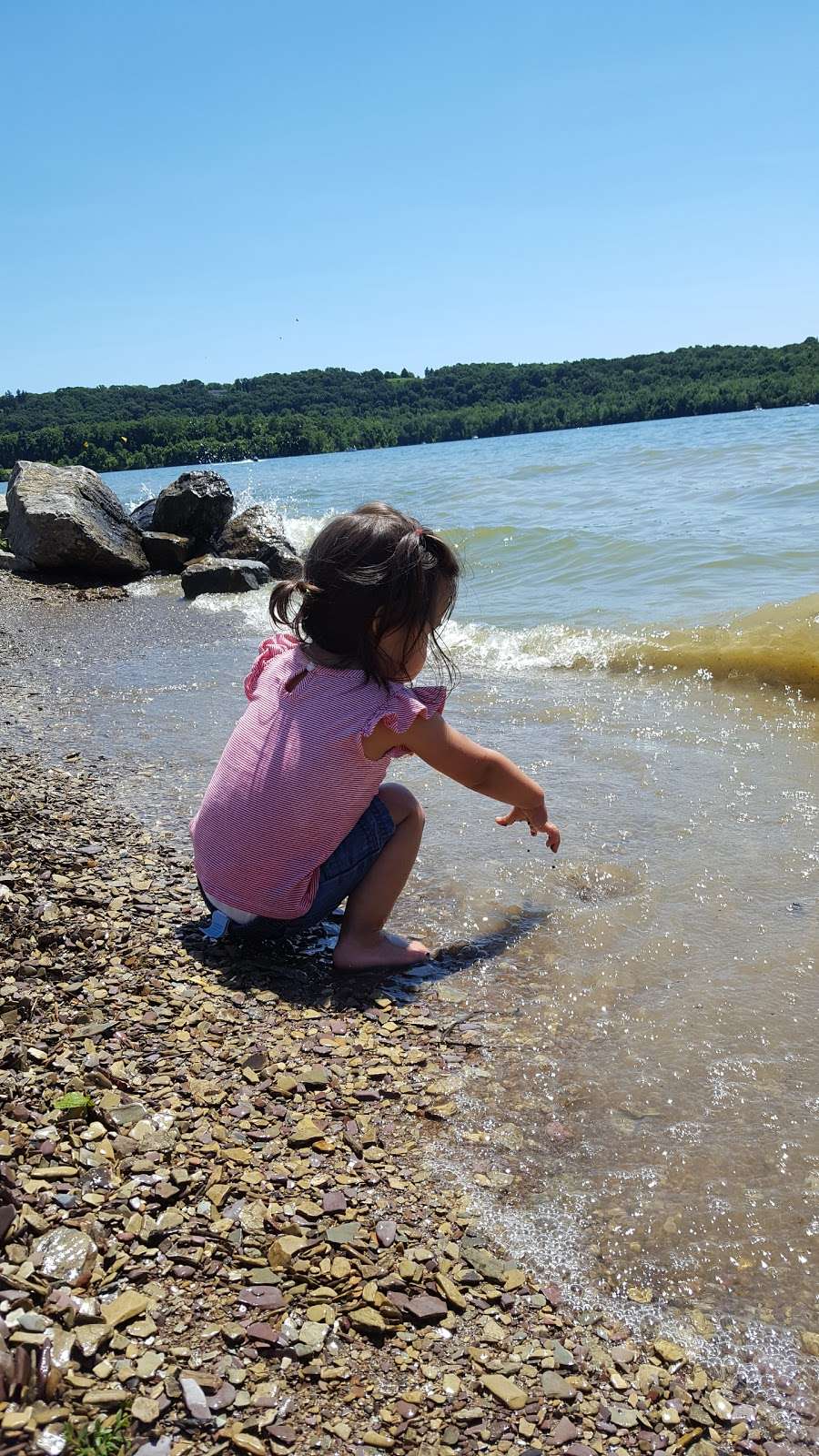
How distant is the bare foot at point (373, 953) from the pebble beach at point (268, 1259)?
172 mm

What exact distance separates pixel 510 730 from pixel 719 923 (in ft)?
8.53

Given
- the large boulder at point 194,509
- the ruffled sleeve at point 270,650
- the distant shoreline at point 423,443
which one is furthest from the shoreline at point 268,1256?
the distant shoreline at point 423,443

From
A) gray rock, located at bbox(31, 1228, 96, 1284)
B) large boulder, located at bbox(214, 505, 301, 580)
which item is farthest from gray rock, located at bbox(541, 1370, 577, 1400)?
large boulder, located at bbox(214, 505, 301, 580)

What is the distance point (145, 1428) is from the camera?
1.55m

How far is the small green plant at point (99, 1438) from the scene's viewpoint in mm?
1481

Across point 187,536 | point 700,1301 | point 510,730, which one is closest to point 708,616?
point 510,730

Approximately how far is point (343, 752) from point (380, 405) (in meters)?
65.9

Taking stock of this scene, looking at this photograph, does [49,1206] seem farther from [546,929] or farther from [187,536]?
[187,536]

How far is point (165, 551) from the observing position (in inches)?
577

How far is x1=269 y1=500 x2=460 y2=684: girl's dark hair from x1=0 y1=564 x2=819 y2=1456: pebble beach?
1.08 metres

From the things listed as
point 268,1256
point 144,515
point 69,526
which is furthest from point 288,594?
point 144,515

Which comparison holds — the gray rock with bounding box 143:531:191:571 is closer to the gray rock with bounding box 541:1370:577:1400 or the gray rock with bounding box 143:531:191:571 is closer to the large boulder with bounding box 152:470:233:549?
the large boulder with bounding box 152:470:233:549

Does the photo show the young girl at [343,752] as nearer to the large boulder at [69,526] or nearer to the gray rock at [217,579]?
the gray rock at [217,579]

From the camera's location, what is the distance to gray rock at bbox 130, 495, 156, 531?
16047mm
